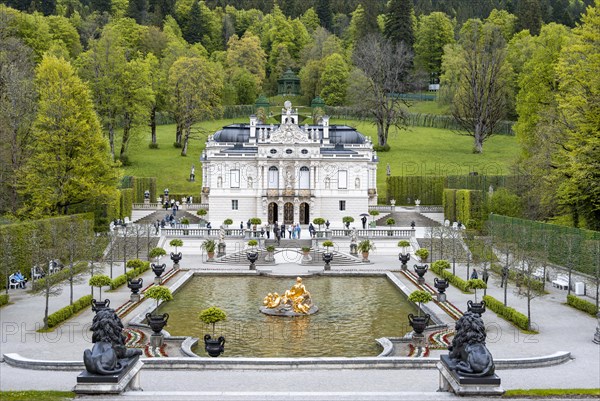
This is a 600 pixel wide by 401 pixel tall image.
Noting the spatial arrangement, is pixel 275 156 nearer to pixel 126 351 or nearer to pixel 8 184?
pixel 8 184

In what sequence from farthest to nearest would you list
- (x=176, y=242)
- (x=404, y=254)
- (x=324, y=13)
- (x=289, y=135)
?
(x=324, y=13) → (x=289, y=135) → (x=176, y=242) → (x=404, y=254)

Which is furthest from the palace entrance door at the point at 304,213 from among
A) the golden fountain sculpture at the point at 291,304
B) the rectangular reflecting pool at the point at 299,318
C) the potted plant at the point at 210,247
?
the golden fountain sculpture at the point at 291,304

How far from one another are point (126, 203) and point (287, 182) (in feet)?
47.4

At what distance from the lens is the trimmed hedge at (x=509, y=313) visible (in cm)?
2842

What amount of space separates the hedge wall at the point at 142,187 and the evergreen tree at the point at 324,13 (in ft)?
306

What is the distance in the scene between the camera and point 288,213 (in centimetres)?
6662

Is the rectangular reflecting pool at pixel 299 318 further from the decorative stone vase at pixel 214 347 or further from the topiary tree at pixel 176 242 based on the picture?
the topiary tree at pixel 176 242

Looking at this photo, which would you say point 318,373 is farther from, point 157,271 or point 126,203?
point 126,203

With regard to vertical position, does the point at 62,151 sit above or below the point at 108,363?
above

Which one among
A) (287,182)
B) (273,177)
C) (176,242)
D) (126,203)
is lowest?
(176,242)

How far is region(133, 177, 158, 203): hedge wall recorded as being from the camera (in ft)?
242

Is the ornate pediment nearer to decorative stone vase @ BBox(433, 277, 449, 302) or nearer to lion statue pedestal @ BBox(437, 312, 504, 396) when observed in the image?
decorative stone vase @ BBox(433, 277, 449, 302)

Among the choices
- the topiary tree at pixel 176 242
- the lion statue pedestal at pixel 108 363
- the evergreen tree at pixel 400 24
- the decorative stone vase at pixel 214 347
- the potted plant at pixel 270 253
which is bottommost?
the potted plant at pixel 270 253

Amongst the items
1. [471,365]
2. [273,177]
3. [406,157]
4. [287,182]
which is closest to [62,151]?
A: [273,177]
